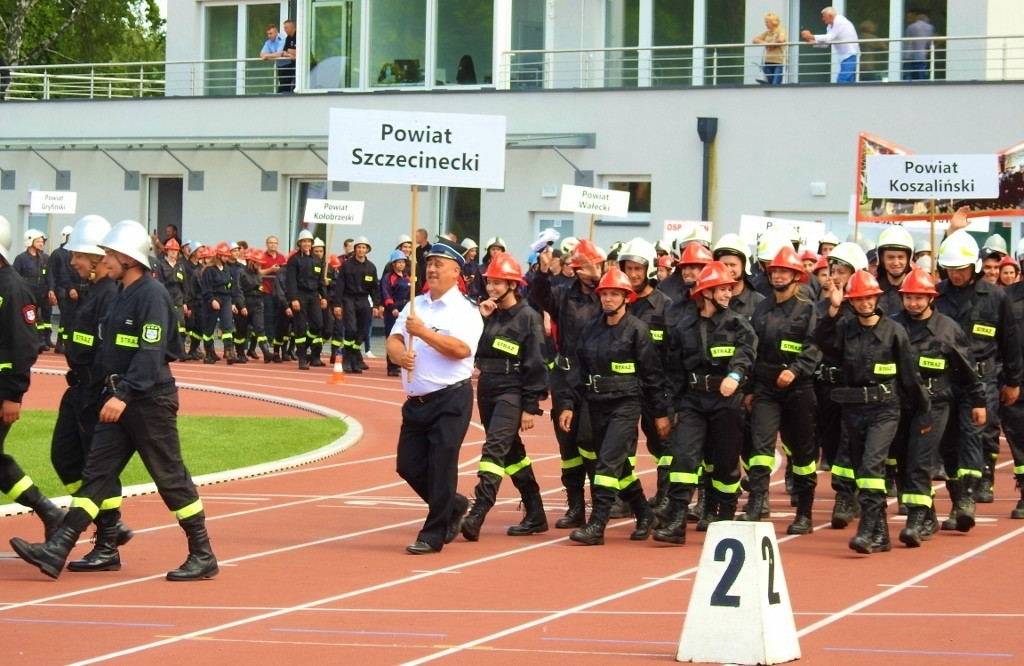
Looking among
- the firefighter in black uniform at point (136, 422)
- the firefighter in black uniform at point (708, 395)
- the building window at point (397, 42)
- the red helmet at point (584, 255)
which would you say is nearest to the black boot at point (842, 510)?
the firefighter in black uniform at point (708, 395)

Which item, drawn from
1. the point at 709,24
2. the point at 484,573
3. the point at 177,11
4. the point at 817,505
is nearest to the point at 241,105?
the point at 177,11

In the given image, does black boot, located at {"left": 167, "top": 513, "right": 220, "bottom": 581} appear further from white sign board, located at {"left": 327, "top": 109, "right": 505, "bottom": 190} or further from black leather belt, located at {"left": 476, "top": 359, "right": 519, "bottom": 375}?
white sign board, located at {"left": 327, "top": 109, "right": 505, "bottom": 190}

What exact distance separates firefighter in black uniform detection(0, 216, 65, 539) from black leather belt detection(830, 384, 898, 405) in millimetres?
5335

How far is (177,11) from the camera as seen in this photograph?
4322 cm

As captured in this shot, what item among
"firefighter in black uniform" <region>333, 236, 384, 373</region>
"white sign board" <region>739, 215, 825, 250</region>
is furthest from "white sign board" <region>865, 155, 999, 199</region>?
"firefighter in black uniform" <region>333, 236, 384, 373</region>

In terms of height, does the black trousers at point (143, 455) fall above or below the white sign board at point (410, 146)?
below

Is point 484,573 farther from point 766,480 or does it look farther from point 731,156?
point 731,156

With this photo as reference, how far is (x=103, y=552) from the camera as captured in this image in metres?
11.5

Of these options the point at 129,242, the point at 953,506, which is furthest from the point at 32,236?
the point at 953,506

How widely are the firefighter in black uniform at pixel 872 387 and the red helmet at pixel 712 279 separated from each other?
2.76 ft

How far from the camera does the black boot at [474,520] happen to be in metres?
13.1

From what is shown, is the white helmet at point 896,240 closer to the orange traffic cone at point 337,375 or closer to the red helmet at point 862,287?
the red helmet at point 862,287

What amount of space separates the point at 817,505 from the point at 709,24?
21279 millimetres

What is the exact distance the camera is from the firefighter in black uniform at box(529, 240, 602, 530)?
1388 centimetres
